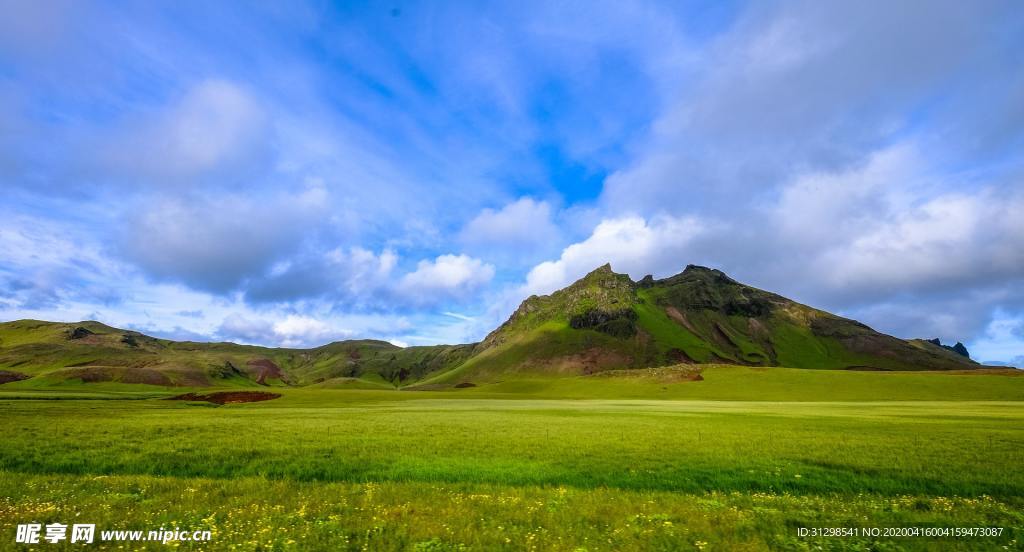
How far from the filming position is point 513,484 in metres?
21.0

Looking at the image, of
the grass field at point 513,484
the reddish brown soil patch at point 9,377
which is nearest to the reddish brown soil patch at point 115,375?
the reddish brown soil patch at point 9,377

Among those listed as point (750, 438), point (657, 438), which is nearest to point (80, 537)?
point (657, 438)

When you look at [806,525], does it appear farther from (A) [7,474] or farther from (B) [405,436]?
(A) [7,474]

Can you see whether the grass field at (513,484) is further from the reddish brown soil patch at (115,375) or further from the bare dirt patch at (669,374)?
the reddish brown soil patch at (115,375)

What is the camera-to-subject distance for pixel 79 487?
59.1ft

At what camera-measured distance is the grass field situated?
13133 mm

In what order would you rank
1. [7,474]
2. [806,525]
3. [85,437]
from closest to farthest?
[806,525]
[7,474]
[85,437]

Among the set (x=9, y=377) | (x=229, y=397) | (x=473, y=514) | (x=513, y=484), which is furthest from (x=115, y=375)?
(x=473, y=514)

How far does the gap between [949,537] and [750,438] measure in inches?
885

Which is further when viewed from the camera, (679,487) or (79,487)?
(679,487)

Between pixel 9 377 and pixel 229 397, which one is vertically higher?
pixel 9 377

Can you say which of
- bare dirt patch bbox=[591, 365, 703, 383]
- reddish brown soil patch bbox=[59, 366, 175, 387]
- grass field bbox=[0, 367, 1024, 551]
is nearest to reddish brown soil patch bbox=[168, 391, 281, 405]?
grass field bbox=[0, 367, 1024, 551]

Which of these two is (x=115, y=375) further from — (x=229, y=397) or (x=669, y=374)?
(x=669, y=374)

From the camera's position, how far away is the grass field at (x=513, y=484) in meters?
13.1
